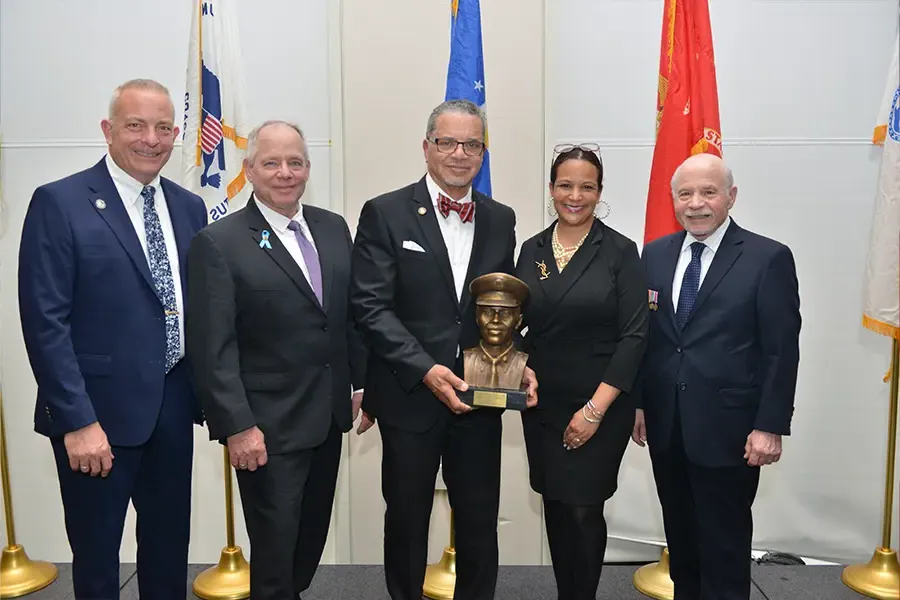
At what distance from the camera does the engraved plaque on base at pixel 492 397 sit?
7.98ft

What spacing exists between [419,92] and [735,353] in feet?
7.66

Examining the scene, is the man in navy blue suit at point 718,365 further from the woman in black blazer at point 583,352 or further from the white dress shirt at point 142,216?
the white dress shirt at point 142,216

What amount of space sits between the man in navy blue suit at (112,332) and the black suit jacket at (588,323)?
124 cm

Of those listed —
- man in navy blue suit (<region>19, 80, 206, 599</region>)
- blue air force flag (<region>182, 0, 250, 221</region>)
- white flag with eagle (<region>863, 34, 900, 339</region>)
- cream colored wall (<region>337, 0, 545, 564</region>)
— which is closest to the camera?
man in navy blue suit (<region>19, 80, 206, 599</region>)

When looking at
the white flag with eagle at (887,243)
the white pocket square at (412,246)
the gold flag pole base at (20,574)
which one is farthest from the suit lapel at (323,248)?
the white flag with eagle at (887,243)

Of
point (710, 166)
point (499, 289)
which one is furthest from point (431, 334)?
point (710, 166)

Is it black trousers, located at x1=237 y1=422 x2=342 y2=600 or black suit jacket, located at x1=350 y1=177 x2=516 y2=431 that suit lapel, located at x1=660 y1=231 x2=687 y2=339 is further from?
black trousers, located at x1=237 y1=422 x2=342 y2=600

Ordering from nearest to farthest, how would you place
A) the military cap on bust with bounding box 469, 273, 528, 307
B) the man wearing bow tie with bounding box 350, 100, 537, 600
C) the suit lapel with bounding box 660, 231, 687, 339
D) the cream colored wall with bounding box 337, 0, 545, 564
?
1. the military cap on bust with bounding box 469, 273, 528, 307
2. the man wearing bow tie with bounding box 350, 100, 537, 600
3. the suit lapel with bounding box 660, 231, 687, 339
4. the cream colored wall with bounding box 337, 0, 545, 564

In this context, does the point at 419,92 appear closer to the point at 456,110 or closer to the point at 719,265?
the point at 456,110

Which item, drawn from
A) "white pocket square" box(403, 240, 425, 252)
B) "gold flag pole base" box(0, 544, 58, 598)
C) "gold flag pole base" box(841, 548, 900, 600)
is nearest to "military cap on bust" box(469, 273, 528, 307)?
"white pocket square" box(403, 240, 425, 252)

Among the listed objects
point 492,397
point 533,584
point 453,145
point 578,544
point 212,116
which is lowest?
point 533,584

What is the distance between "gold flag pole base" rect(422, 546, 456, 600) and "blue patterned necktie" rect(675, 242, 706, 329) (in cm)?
154

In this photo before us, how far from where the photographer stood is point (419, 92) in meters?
4.09

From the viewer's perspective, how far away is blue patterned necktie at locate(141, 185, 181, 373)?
2.46m
